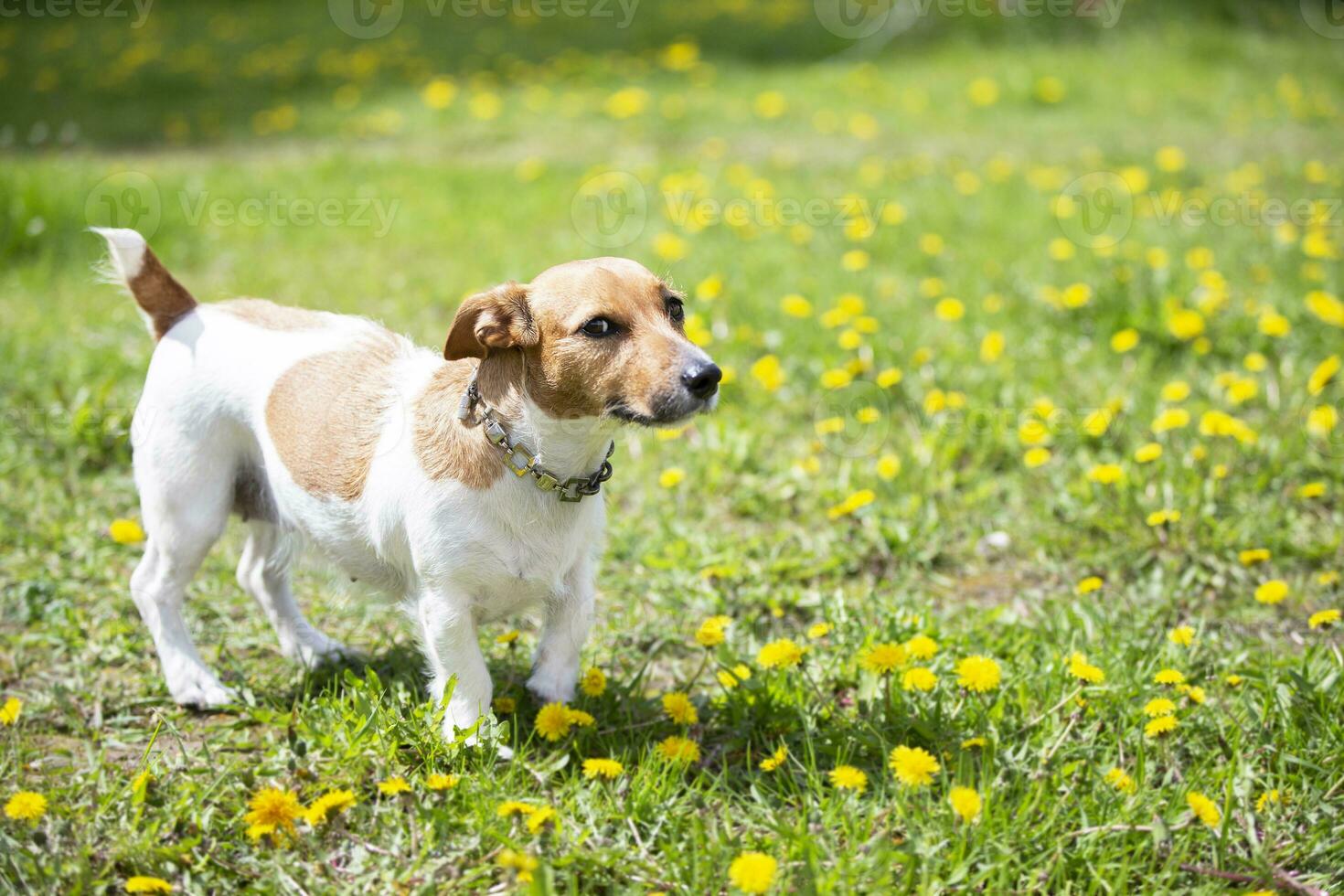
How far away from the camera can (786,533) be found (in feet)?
12.2

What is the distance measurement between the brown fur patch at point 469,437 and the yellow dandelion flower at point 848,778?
951 mm

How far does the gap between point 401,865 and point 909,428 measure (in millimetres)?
2610

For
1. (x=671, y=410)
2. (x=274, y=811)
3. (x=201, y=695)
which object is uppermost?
(x=671, y=410)

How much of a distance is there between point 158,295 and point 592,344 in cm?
130

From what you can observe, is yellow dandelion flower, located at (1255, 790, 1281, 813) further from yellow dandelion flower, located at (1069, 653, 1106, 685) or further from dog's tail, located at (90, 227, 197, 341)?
dog's tail, located at (90, 227, 197, 341)

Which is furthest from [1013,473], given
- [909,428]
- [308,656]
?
[308,656]

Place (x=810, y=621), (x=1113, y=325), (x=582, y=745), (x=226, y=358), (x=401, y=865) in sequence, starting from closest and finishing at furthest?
(x=401, y=865), (x=582, y=745), (x=226, y=358), (x=810, y=621), (x=1113, y=325)

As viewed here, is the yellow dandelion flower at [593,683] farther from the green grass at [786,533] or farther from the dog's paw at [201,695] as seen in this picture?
the dog's paw at [201,695]

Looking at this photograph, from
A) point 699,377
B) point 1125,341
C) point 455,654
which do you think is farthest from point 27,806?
point 1125,341

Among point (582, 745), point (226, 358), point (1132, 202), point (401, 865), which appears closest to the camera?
point (401, 865)

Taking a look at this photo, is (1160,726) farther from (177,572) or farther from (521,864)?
(177,572)

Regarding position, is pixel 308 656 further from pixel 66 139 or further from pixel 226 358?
pixel 66 139

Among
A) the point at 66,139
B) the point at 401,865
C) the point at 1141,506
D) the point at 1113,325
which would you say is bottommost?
the point at 401,865

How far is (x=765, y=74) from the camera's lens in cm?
925
